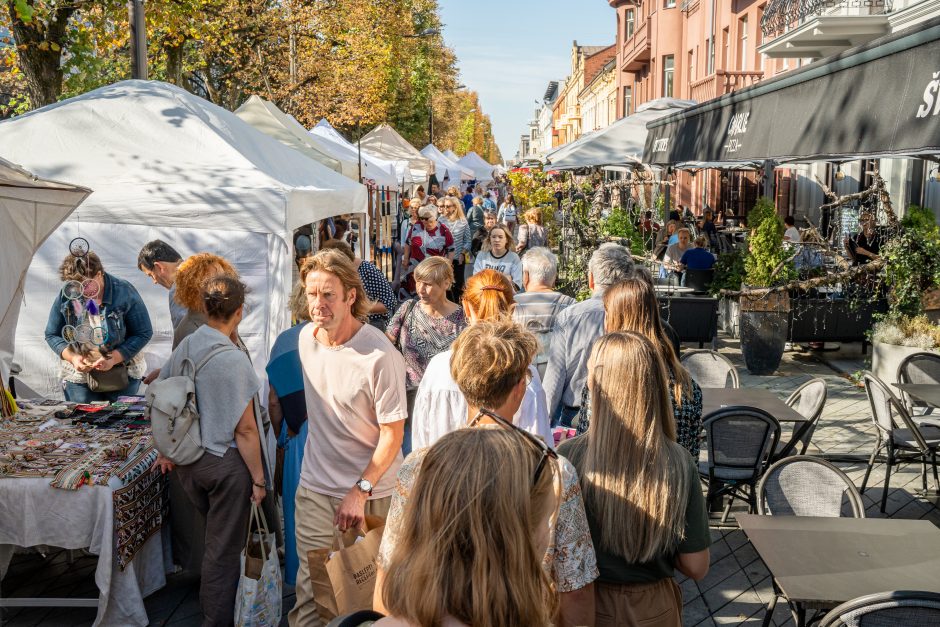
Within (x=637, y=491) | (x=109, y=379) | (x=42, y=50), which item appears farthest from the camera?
(x=42, y=50)

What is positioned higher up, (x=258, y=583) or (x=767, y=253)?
(x=767, y=253)

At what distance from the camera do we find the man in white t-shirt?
359cm

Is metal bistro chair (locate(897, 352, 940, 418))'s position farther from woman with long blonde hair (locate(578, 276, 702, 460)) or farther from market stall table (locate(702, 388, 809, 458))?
woman with long blonde hair (locate(578, 276, 702, 460))

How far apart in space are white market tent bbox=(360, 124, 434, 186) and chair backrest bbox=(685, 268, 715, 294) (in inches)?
551

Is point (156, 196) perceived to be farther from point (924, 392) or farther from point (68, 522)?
point (924, 392)

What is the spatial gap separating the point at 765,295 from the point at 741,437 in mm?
4970

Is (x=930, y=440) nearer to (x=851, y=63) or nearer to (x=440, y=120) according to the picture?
(x=851, y=63)

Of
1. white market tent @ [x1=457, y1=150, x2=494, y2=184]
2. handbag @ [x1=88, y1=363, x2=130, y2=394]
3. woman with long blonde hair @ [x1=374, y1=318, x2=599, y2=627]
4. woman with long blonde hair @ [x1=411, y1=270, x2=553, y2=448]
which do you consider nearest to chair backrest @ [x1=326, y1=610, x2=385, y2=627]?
woman with long blonde hair @ [x1=374, y1=318, x2=599, y2=627]

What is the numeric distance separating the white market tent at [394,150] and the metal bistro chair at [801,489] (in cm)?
2085

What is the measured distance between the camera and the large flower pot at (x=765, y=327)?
9.77 metres

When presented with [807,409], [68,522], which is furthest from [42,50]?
[807,409]

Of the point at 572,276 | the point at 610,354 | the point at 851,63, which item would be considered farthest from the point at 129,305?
the point at 572,276

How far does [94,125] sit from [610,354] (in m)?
6.22

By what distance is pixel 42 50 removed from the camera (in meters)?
9.51
